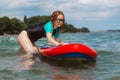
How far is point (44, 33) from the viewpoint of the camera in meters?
10.3

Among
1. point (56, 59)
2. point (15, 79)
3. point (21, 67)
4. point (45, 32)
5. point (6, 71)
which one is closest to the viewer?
point (15, 79)

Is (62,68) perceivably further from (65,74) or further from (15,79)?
(15,79)

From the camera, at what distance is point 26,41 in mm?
10656

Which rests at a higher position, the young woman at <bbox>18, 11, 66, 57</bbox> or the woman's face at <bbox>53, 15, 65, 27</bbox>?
the woman's face at <bbox>53, 15, 65, 27</bbox>

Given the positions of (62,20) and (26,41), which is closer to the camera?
(62,20)

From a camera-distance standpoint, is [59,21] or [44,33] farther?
[44,33]

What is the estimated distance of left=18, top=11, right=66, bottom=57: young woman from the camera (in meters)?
9.27

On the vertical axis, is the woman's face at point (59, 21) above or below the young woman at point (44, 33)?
above

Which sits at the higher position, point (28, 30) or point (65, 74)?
point (28, 30)

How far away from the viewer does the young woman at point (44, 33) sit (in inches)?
365

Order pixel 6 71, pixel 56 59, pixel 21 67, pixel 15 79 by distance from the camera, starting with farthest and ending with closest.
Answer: pixel 56 59 < pixel 21 67 < pixel 6 71 < pixel 15 79

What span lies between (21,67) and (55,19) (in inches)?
65.1

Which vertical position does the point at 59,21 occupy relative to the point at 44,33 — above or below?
above

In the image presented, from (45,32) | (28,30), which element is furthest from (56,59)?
(28,30)
